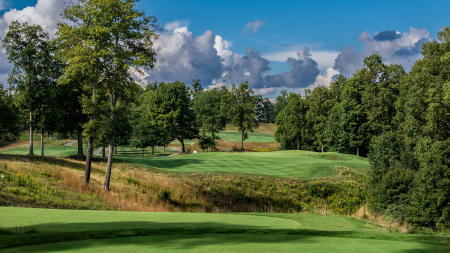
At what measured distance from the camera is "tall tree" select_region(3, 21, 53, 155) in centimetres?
3622

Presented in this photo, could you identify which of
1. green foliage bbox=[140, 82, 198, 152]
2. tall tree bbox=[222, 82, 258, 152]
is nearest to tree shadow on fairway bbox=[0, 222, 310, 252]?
green foliage bbox=[140, 82, 198, 152]

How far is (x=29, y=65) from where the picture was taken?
36938 mm

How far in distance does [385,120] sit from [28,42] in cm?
5035

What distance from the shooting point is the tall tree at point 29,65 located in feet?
Answer: 119

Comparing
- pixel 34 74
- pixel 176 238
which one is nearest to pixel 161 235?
pixel 176 238

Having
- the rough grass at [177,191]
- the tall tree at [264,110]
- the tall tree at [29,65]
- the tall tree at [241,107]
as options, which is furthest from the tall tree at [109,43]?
the tall tree at [264,110]

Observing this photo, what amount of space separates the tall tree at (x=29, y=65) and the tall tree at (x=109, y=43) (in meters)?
12.7

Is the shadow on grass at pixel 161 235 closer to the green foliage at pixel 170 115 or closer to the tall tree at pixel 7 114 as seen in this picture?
the tall tree at pixel 7 114

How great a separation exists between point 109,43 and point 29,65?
15.8 metres

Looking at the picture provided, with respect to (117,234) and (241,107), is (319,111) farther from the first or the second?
(117,234)

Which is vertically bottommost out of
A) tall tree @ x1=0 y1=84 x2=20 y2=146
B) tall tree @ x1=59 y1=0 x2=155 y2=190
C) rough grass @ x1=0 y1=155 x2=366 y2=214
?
rough grass @ x1=0 y1=155 x2=366 y2=214

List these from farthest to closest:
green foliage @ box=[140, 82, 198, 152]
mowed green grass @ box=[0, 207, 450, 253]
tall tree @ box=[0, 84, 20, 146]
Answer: green foliage @ box=[140, 82, 198, 152] < tall tree @ box=[0, 84, 20, 146] < mowed green grass @ box=[0, 207, 450, 253]

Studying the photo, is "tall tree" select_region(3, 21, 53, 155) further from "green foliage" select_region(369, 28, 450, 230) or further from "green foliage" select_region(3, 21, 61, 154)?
"green foliage" select_region(369, 28, 450, 230)

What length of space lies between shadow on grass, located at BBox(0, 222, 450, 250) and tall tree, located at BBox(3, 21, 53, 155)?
3294 cm
